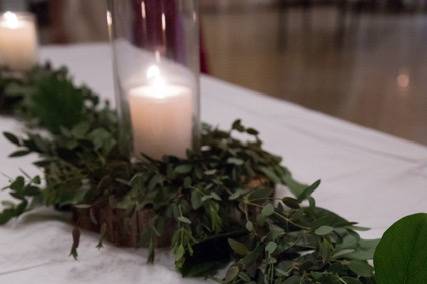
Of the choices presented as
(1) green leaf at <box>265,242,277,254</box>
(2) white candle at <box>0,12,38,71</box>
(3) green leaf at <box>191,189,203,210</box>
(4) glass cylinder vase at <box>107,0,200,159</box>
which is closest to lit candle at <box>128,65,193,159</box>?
(4) glass cylinder vase at <box>107,0,200,159</box>

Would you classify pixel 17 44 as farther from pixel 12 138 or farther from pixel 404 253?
pixel 404 253

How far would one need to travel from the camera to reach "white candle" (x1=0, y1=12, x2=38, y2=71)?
1056 millimetres

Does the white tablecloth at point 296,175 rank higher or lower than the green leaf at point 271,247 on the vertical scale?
lower

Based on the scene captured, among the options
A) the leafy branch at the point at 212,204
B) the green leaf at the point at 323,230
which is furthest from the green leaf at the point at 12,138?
the green leaf at the point at 323,230

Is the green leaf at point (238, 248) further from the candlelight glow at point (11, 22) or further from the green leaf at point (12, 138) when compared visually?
the candlelight glow at point (11, 22)

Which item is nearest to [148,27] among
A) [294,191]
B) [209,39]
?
[294,191]

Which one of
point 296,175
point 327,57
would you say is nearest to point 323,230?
point 296,175

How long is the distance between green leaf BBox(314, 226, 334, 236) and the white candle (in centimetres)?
81

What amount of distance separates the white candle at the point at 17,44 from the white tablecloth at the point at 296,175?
15 cm

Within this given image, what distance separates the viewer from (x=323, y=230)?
0.41m

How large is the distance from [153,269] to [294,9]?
5.60m

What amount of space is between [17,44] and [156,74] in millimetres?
533

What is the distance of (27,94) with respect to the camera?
2.96ft

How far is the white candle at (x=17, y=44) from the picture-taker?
3.46 feet
